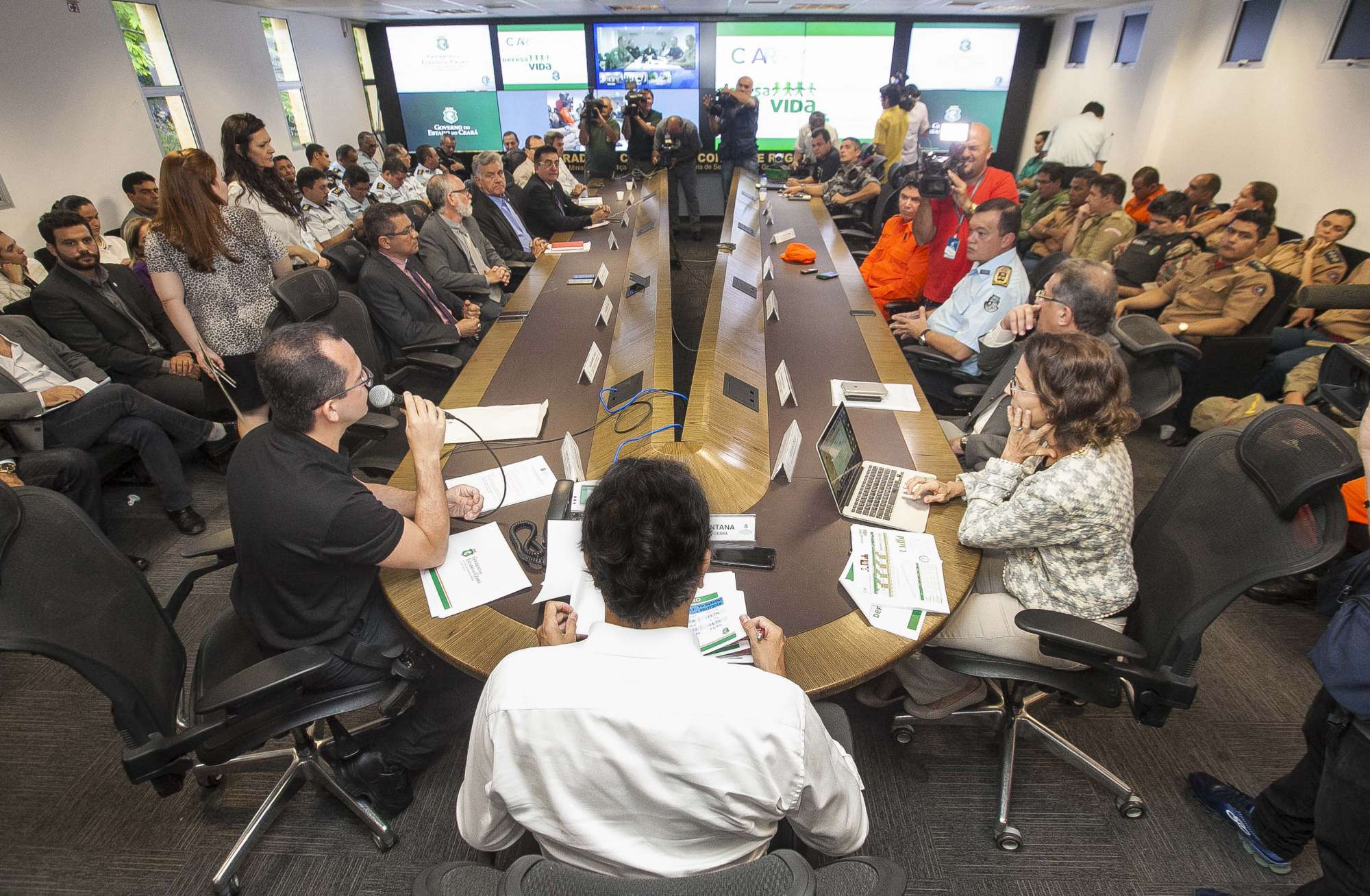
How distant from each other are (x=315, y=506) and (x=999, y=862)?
73.4 inches

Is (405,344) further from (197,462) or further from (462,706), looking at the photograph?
(462,706)

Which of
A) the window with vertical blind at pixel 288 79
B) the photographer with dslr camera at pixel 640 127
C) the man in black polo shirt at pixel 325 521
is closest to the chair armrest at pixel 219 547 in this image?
the man in black polo shirt at pixel 325 521

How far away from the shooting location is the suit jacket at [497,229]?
15.0ft

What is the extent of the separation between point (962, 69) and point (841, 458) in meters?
10.1

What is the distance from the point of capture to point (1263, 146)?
545 centimetres

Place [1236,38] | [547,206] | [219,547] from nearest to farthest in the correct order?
[219,547]
[547,206]
[1236,38]

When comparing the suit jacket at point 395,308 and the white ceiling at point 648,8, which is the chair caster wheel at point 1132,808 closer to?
the suit jacket at point 395,308

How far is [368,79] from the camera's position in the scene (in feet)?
33.8

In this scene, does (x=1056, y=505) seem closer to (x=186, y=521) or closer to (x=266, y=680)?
(x=266, y=680)

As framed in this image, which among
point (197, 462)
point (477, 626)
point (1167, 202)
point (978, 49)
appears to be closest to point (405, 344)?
point (197, 462)

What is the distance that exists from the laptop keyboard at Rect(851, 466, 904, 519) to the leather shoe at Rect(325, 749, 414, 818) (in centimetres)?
142

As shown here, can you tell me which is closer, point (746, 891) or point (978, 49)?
point (746, 891)

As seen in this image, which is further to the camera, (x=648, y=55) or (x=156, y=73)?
(x=648, y=55)

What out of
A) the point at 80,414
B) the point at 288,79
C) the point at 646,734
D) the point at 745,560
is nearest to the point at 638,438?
the point at 745,560
